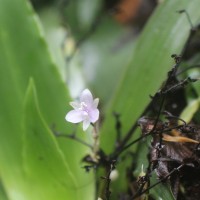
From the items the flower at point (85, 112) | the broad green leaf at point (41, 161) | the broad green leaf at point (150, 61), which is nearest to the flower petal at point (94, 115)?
the flower at point (85, 112)

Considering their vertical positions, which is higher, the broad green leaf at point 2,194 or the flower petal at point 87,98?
the broad green leaf at point 2,194

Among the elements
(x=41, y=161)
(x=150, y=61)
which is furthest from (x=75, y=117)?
(x=150, y=61)

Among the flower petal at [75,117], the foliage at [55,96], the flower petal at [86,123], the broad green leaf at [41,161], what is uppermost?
the foliage at [55,96]

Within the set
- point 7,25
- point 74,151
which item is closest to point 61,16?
point 7,25

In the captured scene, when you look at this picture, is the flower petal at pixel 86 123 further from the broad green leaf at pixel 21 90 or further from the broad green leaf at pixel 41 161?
the broad green leaf at pixel 21 90

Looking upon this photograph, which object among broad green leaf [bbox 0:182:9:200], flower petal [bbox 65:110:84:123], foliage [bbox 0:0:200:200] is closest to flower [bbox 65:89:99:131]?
flower petal [bbox 65:110:84:123]

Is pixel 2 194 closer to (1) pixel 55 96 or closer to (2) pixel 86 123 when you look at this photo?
(1) pixel 55 96

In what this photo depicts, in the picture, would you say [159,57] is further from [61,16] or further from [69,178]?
[61,16]
